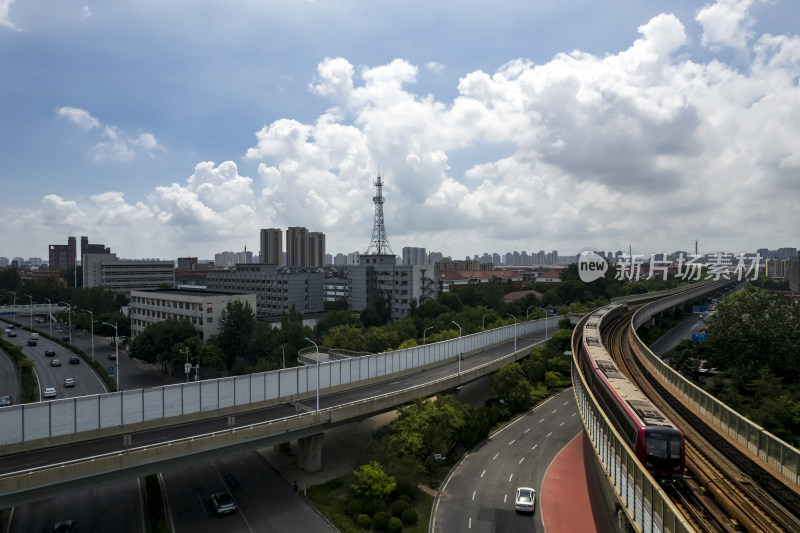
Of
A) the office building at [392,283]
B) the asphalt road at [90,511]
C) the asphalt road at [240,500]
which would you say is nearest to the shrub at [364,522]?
the asphalt road at [240,500]

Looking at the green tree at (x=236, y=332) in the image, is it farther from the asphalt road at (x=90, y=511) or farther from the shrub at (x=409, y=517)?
the shrub at (x=409, y=517)

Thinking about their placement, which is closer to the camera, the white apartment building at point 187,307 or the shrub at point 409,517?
the shrub at point 409,517

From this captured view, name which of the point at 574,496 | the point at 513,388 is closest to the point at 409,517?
the point at 574,496

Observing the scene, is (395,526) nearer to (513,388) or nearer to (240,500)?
(240,500)

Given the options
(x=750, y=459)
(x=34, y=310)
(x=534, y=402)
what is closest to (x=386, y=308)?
(x=534, y=402)
